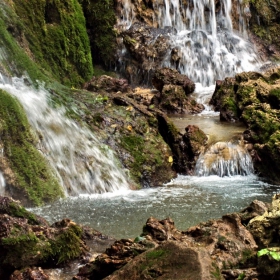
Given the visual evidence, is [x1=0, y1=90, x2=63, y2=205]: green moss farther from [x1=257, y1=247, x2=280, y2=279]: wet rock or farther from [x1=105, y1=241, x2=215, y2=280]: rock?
[x1=257, y1=247, x2=280, y2=279]: wet rock

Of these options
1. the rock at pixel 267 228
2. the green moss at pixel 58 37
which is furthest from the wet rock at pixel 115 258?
the green moss at pixel 58 37

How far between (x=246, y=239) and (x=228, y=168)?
612cm

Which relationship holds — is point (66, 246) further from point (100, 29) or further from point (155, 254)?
point (100, 29)

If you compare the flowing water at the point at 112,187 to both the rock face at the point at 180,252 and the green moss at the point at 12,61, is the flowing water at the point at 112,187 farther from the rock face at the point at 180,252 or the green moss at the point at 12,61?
the rock face at the point at 180,252

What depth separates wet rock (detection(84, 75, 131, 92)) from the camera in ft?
49.3

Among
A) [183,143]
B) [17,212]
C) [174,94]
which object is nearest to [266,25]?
[174,94]

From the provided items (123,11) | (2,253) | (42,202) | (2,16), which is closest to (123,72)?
(123,11)

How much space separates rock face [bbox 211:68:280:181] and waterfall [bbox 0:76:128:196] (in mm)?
3150

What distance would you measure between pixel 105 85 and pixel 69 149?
599cm

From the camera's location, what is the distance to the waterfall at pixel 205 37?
19703mm

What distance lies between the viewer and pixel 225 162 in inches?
417

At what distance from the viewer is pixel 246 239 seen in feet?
14.8

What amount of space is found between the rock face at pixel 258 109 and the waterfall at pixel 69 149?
3150mm

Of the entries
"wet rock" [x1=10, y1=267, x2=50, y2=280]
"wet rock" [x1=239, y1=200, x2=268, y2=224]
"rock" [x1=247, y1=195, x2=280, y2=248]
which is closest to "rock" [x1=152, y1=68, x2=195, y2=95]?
"wet rock" [x1=239, y1=200, x2=268, y2=224]
